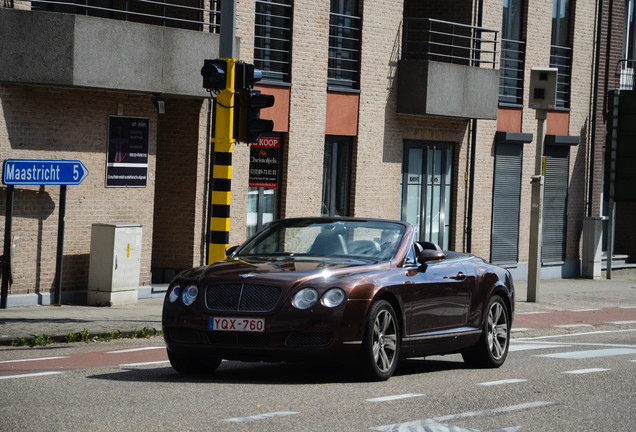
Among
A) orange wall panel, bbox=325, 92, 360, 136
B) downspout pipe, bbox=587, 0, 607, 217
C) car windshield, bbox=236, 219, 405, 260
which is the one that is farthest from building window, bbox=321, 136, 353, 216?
car windshield, bbox=236, 219, 405, 260

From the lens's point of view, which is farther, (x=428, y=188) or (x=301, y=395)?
(x=428, y=188)

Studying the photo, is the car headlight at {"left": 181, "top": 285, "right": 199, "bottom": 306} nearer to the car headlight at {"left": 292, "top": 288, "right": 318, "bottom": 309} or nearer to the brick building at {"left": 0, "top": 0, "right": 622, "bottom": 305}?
the car headlight at {"left": 292, "top": 288, "right": 318, "bottom": 309}

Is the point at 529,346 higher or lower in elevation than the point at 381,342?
lower

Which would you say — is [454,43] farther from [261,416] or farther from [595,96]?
[261,416]

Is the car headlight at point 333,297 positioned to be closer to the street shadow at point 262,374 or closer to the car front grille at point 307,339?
the car front grille at point 307,339

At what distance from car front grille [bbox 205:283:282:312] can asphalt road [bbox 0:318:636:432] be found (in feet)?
2.11

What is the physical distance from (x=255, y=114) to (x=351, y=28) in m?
9.84

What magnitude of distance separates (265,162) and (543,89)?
208 inches

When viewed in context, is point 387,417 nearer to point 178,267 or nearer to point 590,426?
point 590,426

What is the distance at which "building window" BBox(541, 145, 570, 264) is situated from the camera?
31656mm

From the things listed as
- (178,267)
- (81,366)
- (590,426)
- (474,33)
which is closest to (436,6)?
(474,33)

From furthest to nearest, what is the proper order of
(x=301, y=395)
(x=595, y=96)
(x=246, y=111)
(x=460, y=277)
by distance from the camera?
1. (x=595, y=96)
2. (x=246, y=111)
3. (x=460, y=277)
4. (x=301, y=395)

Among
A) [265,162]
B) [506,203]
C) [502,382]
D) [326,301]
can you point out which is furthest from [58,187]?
[506,203]

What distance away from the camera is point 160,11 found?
21.9 m
